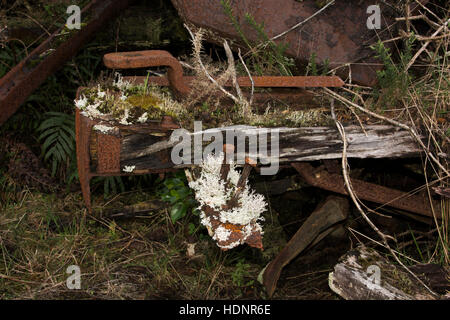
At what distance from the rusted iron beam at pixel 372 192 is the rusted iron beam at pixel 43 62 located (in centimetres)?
187

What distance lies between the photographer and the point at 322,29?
2.98 meters

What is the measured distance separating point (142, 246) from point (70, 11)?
6.25 ft

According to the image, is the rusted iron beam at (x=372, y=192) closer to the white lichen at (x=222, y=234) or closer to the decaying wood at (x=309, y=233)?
the decaying wood at (x=309, y=233)

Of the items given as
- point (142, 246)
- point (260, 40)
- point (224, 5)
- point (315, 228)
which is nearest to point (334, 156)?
point (315, 228)

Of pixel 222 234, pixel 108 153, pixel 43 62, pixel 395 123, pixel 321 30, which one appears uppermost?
pixel 321 30

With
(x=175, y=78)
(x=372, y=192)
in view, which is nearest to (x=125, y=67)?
(x=175, y=78)

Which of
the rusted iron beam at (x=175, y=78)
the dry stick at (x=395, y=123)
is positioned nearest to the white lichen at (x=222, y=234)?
the rusted iron beam at (x=175, y=78)

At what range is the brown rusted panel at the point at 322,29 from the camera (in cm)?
293

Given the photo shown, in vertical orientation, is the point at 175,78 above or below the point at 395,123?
above

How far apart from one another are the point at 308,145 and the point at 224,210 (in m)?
0.66

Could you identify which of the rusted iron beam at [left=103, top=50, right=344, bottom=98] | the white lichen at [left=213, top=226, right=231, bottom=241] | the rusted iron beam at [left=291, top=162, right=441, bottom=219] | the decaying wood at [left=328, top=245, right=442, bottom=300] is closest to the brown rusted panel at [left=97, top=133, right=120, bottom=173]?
the rusted iron beam at [left=103, top=50, right=344, bottom=98]

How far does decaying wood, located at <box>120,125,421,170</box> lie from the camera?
2.52 metres

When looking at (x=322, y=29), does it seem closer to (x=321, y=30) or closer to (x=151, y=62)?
(x=321, y=30)

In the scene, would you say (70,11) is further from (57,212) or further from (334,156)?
(334,156)
